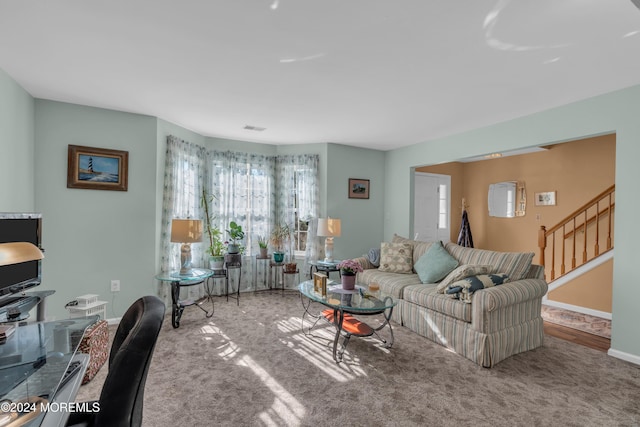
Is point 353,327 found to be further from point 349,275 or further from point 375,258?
point 375,258

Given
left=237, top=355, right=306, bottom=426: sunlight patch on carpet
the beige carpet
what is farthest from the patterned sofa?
left=237, top=355, right=306, bottom=426: sunlight patch on carpet

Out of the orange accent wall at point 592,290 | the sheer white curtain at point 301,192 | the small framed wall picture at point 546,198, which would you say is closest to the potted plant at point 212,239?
the sheer white curtain at point 301,192

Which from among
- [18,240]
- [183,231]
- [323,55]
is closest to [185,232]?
[183,231]

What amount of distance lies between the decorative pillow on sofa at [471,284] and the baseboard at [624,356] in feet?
3.77

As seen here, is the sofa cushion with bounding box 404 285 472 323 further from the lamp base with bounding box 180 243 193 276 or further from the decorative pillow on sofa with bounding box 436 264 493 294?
the lamp base with bounding box 180 243 193 276

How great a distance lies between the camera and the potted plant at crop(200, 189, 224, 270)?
15.1 feet

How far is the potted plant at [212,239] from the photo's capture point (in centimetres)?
461

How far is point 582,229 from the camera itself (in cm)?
486

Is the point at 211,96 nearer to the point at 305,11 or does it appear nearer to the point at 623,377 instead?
the point at 305,11

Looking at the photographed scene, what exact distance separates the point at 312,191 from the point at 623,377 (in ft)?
13.9

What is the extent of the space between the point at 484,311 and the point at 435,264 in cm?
109

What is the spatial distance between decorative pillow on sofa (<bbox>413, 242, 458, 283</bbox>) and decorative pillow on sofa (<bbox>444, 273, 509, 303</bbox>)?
589mm

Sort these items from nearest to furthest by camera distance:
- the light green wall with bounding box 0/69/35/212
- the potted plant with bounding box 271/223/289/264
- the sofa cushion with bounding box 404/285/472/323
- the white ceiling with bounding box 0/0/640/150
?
the white ceiling with bounding box 0/0/640/150, the light green wall with bounding box 0/69/35/212, the sofa cushion with bounding box 404/285/472/323, the potted plant with bounding box 271/223/289/264

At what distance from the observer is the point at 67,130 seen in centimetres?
356
